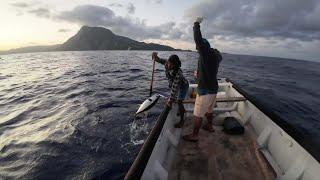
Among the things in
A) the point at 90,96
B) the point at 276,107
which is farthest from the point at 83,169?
the point at 276,107

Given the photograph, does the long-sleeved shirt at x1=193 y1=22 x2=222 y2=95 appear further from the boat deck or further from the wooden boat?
the boat deck

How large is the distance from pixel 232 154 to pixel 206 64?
2.13 meters

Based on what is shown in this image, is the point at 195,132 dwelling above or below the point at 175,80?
below

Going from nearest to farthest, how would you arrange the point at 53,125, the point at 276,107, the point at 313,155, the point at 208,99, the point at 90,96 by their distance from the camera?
the point at 313,155, the point at 208,99, the point at 53,125, the point at 276,107, the point at 90,96

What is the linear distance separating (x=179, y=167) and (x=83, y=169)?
12.2ft

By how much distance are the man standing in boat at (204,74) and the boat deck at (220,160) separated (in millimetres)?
487

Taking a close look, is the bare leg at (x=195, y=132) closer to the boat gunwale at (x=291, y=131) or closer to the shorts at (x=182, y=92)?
the shorts at (x=182, y=92)

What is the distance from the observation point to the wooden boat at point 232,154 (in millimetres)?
4590

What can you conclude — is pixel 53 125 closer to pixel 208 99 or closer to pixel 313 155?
pixel 208 99

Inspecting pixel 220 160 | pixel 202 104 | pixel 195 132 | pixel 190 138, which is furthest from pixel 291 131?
pixel 190 138

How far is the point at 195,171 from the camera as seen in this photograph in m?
5.20

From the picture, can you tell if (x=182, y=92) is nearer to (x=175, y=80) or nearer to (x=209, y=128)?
(x=175, y=80)

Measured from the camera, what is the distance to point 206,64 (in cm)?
606

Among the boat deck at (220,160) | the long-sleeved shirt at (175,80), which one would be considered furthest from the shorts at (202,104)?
the long-sleeved shirt at (175,80)
